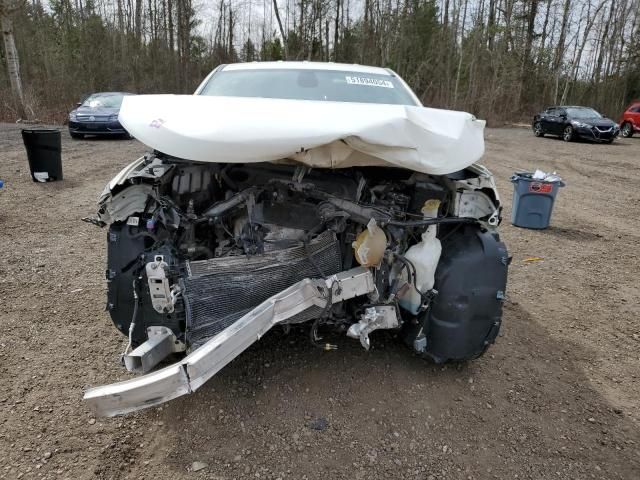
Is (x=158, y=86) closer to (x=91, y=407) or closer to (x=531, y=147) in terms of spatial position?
(x=531, y=147)

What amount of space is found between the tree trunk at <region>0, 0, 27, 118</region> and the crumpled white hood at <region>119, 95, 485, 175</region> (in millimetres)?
17370

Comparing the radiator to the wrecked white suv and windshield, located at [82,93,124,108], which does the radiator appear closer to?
the wrecked white suv

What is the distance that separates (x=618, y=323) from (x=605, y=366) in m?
0.77

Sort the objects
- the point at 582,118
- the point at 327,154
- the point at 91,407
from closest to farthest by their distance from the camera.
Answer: the point at 91,407
the point at 327,154
the point at 582,118

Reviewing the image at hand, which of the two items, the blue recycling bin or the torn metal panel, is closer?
the torn metal panel

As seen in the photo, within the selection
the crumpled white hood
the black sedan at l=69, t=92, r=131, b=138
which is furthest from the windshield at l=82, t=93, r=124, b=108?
the crumpled white hood

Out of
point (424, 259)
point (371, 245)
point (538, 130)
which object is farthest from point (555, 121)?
point (371, 245)

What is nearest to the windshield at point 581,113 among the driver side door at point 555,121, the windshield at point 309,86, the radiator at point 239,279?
the driver side door at point 555,121

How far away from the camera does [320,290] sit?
2287 millimetres

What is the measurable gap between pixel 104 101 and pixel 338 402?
13.7 meters

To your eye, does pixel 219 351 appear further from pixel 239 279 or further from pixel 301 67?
pixel 301 67

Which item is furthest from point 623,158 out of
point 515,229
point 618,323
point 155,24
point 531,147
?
point 155,24

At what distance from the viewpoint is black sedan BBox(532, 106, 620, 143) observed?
17.3m

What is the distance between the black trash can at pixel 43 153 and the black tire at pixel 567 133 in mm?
17544
